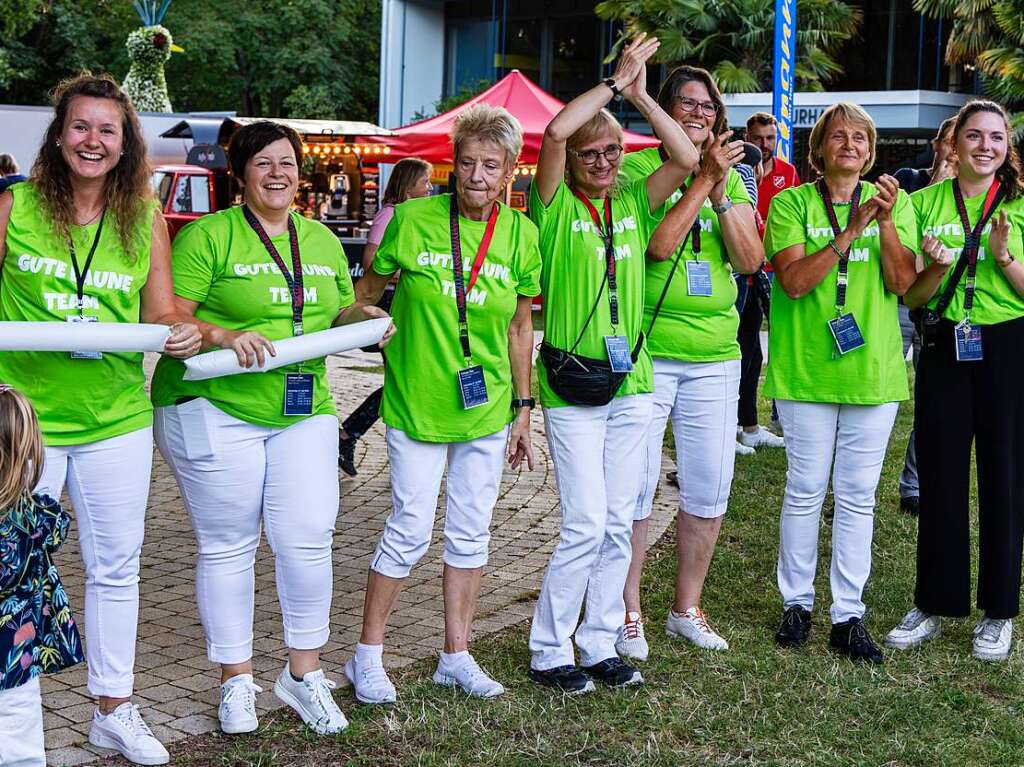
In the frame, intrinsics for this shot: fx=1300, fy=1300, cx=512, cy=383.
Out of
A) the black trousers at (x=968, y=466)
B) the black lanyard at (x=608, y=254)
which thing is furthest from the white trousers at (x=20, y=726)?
the black trousers at (x=968, y=466)

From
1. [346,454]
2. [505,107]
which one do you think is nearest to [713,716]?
[346,454]

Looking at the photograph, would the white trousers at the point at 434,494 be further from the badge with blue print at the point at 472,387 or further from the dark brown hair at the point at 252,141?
the dark brown hair at the point at 252,141

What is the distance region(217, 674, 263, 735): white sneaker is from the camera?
14.1 ft

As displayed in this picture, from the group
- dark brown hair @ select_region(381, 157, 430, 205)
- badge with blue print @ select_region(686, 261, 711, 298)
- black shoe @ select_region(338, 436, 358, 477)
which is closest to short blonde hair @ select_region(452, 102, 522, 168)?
badge with blue print @ select_region(686, 261, 711, 298)

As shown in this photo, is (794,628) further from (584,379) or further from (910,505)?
(910,505)

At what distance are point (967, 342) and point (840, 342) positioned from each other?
1.76 ft

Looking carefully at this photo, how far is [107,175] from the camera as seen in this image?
159 inches

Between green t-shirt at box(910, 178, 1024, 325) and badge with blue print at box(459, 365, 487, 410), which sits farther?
green t-shirt at box(910, 178, 1024, 325)

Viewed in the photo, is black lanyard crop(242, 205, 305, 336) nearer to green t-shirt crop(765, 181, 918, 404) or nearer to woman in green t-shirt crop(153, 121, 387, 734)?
woman in green t-shirt crop(153, 121, 387, 734)

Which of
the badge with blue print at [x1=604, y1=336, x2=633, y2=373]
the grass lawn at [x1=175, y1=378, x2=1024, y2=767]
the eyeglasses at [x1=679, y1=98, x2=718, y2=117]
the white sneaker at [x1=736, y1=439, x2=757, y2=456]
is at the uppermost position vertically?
the eyeglasses at [x1=679, y1=98, x2=718, y2=117]

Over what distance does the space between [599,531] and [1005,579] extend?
6.05ft

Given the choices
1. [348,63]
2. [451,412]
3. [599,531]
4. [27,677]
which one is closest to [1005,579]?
[599,531]

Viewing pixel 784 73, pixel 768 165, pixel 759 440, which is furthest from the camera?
pixel 784 73

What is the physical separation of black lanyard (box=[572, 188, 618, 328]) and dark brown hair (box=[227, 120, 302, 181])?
41.8 inches
